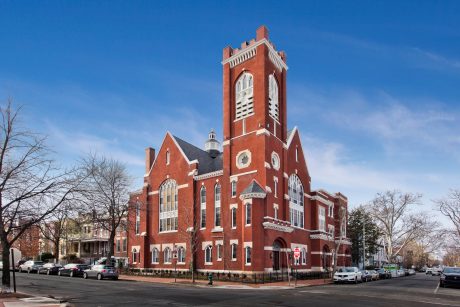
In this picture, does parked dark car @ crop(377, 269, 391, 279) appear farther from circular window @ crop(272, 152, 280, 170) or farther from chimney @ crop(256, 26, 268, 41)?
chimney @ crop(256, 26, 268, 41)

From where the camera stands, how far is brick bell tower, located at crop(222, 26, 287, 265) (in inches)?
1713

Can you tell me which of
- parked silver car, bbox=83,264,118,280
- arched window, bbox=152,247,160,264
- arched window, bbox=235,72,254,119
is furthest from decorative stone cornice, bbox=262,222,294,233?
arched window, bbox=152,247,160,264

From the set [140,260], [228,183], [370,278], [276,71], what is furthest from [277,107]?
[140,260]

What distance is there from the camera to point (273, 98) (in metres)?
48.6

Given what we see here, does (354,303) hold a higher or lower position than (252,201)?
lower

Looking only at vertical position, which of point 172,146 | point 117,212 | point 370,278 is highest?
point 172,146

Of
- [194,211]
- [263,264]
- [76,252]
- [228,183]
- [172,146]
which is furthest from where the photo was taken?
[76,252]

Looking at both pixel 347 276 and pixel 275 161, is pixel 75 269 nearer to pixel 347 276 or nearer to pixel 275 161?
pixel 275 161

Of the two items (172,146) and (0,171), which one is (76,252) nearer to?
(172,146)

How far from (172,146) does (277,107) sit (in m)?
14.0

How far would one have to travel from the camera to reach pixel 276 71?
50.2 metres

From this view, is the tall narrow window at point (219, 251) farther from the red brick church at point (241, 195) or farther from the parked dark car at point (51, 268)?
the parked dark car at point (51, 268)

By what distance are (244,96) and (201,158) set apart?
11.5 m

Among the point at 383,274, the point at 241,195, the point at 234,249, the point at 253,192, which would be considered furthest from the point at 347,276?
the point at 383,274
